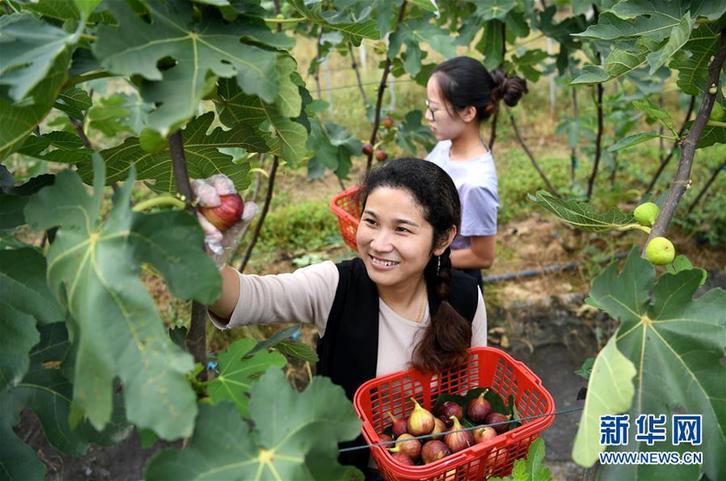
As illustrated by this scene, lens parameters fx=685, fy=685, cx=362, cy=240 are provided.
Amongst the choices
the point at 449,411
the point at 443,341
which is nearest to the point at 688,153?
the point at 443,341

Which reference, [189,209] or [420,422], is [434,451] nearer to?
[420,422]

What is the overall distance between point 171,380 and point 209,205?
33 cm

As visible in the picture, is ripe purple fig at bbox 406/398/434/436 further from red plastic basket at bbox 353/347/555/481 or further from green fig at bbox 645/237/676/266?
green fig at bbox 645/237/676/266

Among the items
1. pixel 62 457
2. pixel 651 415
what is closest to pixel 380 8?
pixel 651 415

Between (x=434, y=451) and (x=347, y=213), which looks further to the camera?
(x=347, y=213)

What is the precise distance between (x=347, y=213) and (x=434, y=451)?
1505 mm

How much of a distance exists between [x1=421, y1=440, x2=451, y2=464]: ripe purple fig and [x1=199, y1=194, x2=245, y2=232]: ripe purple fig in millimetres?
808

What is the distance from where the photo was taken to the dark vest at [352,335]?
176 cm

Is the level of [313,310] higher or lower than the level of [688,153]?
lower

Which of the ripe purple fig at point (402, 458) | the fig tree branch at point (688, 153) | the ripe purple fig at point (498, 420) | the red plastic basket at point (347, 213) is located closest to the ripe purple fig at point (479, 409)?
the ripe purple fig at point (498, 420)

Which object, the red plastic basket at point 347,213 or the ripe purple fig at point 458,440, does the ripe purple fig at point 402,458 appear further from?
the red plastic basket at point 347,213

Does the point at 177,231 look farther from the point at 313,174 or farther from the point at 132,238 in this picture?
the point at 313,174

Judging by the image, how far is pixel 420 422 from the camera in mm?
1693

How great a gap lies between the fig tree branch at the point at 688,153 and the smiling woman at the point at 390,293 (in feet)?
1.90
